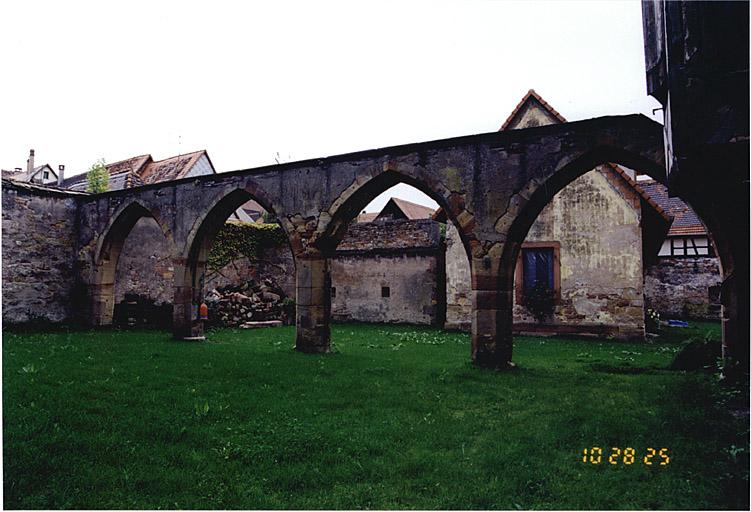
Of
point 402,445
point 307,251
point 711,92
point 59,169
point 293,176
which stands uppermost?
point 59,169

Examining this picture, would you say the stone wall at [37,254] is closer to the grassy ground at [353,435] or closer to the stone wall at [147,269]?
the stone wall at [147,269]

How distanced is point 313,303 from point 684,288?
20275mm

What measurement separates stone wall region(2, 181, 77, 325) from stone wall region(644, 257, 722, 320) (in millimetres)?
23329

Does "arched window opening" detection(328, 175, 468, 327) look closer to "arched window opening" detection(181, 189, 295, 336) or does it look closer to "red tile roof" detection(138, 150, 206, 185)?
"arched window opening" detection(181, 189, 295, 336)

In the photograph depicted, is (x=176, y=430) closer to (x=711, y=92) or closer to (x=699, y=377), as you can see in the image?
(x=711, y=92)

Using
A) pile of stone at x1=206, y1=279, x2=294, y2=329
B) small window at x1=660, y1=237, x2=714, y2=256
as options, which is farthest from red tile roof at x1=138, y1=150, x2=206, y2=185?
small window at x1=660, y1=237, x2=714, y2=256

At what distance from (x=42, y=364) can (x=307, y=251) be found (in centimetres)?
497

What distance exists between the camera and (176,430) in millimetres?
5375

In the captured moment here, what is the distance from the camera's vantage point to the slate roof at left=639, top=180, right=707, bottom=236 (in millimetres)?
25328

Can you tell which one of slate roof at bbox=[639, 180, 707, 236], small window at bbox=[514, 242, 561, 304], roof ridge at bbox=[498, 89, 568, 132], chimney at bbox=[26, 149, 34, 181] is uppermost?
chimney at bbox=[26, 149, 34, 181]

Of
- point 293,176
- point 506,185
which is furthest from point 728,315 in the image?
point 293,176

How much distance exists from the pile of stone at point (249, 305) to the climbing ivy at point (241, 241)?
0.97m

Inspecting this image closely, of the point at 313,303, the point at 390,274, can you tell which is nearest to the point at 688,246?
the point at 390,274

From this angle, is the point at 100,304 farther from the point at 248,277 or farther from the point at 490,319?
the point at 490,319
